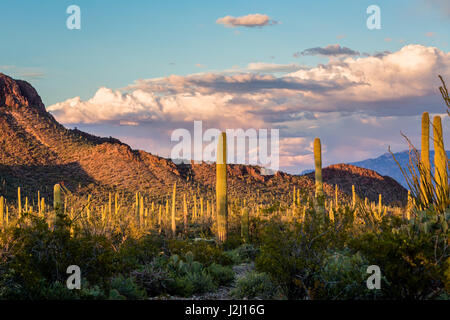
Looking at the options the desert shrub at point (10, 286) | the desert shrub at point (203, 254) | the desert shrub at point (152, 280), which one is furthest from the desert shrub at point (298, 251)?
the desert shrub at point (203, 254)

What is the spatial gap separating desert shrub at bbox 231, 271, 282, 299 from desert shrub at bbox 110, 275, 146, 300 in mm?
1973

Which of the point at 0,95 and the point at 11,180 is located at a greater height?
the point at 0,95

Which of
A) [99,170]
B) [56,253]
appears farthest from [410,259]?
[99,170]

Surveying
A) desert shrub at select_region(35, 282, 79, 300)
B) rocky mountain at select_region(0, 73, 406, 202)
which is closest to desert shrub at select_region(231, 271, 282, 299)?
desert shrub at select_region(35, 282, 79, 300)

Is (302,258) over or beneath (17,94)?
beneath

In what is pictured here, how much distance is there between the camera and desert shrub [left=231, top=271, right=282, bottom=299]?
9766mm

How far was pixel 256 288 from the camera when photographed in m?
10.2

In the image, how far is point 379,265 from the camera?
7844 millimetres

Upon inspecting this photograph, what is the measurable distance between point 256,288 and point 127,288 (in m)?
2.53

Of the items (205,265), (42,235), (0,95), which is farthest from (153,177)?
(42,235)

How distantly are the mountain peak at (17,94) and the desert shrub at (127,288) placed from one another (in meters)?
66.9

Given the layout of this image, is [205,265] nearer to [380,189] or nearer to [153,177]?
[153,177]

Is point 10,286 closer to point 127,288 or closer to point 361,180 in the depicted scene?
point 127,288
